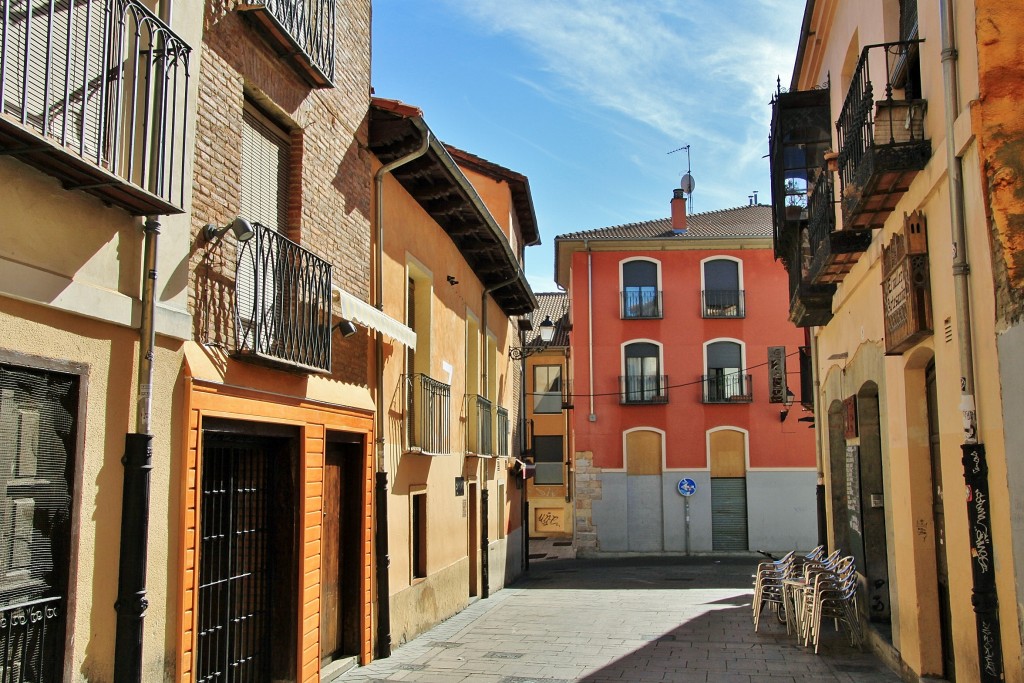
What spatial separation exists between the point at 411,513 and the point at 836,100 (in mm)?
7595

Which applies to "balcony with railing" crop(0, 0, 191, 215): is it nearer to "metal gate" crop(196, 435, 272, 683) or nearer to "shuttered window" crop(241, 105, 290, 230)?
"shuttered window" crop(241, 105, 290, 230)

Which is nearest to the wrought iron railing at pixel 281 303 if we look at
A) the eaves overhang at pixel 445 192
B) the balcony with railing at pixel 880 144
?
the eaves overhang at pixel 445 192

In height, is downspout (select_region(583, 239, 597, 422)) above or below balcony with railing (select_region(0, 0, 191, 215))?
above

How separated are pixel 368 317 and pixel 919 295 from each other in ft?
16.4

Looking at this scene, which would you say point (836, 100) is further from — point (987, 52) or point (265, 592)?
point (265, 592)

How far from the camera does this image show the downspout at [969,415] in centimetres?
637

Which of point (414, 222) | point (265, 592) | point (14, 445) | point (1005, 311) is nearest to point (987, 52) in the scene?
point (1005, 311)

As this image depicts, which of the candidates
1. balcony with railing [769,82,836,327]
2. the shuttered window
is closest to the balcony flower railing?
balcony with railing [769,82,836,327]

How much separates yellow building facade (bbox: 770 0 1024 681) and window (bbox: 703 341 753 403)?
18.3m

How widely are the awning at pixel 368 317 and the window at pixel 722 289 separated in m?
23.5

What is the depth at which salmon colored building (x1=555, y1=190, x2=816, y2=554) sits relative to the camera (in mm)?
31609

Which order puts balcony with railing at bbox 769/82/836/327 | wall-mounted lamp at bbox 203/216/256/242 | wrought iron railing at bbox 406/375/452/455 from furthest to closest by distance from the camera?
balcony with railing at bbox 769/82/836/327, wrought iron railing at bbox 406/375/452/455, wall-mounted lamp at bbox 203/216/256/242

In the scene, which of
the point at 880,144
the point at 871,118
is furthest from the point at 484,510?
the point at 880,144

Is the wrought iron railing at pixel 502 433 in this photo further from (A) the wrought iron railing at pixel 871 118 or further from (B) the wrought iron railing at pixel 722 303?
(B) the wrought iron railing at pixel 722 303
